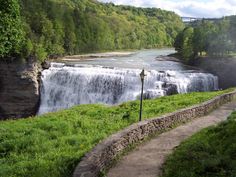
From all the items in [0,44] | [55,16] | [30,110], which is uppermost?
[55,16]

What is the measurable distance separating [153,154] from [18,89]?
31980mm

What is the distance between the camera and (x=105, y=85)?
39312 millimetres

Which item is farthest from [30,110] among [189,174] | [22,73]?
[189,174]

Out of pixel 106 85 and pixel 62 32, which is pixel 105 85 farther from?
pixel 62 32

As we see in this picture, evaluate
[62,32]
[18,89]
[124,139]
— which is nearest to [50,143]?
[124,139]

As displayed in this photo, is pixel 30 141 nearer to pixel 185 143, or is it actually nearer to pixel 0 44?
pixel 185 143

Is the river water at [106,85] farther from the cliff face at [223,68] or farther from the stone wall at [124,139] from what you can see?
the stone wall at [124,139]

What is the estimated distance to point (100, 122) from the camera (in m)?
Answer: 16.9

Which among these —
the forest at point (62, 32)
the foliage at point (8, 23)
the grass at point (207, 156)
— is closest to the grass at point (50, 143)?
the grass at point (207, 156)

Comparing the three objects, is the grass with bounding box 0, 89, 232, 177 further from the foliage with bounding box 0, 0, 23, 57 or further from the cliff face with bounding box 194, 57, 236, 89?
the cliff face with bounding box 194, 57, 236, 89

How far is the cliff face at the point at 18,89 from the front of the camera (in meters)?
40.2

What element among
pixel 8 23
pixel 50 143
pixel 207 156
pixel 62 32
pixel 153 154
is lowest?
pixel 50 143

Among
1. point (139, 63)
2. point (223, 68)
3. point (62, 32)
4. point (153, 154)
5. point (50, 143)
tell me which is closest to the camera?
point (153, 154)

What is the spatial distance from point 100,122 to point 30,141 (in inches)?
162
